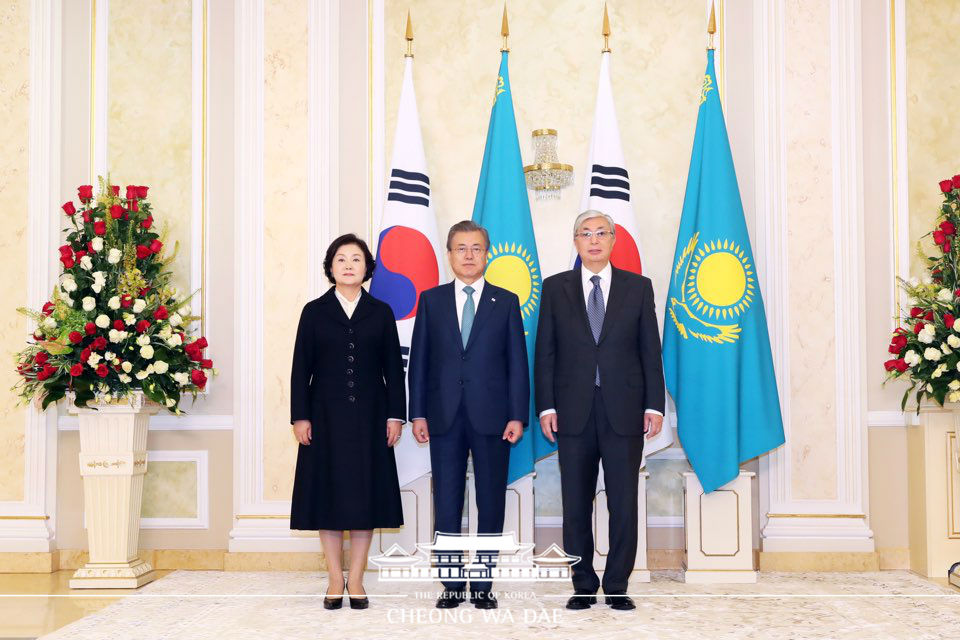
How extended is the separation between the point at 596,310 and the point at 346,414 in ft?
4.20

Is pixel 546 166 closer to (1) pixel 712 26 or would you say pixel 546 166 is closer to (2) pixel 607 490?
(1) pixel 712 26

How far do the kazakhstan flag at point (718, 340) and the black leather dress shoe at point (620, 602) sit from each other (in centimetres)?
94

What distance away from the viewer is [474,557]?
4027mm

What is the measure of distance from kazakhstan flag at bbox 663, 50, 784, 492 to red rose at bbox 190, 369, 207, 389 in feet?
8.55

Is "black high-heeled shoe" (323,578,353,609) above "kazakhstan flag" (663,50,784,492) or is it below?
below

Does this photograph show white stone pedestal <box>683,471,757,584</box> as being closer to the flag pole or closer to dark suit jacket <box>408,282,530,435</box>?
dark suit jacket <box>408,282,530,435</box>

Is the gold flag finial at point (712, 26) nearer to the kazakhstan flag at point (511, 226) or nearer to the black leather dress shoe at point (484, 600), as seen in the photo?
the kazakhstan flag at point (511, 226)

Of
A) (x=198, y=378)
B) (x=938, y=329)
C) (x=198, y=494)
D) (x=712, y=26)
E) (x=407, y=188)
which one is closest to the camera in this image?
(x=938, y=329)

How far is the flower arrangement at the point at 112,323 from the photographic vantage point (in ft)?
15.0

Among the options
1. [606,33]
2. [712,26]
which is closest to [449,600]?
[606,33]

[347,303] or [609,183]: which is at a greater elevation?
[609,183]

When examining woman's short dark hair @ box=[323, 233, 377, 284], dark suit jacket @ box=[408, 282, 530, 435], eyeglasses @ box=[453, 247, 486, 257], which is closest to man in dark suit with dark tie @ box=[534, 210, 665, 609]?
dark suit jacket @ box=[408, 282, 530, 435]

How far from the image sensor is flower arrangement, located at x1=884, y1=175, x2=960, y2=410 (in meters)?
4.50

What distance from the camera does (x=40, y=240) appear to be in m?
5.23
